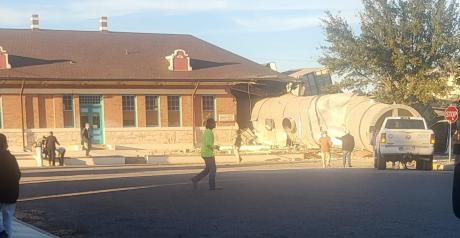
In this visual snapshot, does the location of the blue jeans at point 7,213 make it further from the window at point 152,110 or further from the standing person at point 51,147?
the window at point 152,110

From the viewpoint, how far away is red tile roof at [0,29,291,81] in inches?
1467

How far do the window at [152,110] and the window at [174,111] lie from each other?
0.79 metres

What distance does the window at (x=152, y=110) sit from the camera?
3903 centimetres

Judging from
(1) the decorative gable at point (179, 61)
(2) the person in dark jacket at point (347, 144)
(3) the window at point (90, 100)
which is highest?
(1) the decorative gable at point (179, 61)

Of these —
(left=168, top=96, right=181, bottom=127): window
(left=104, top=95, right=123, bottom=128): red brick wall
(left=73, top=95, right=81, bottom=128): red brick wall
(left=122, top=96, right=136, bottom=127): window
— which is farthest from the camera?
(left=168, top=96, right=181, bottom=127): window

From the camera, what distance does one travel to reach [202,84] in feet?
130

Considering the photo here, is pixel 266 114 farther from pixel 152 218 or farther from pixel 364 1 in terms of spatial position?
pixel 152 218

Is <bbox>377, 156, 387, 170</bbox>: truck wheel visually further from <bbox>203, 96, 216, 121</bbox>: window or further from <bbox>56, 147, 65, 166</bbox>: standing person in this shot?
<bbox>203, 96, 216, 121</bbox>: window

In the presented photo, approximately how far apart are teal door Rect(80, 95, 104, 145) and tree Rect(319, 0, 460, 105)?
15136 mm

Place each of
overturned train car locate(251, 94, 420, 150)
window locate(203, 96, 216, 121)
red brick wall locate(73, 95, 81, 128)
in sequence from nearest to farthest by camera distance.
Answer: overturned train car locate(251, 94, 420, 150), red brick wall locate(73, 95, 81, 128), window locate(203, 96, 216, 121)

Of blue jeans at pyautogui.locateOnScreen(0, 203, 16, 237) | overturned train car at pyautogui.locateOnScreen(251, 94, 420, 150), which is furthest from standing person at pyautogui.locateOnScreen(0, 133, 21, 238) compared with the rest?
overturned train car at pyautogui.locateOnScreen(251, 94, 420, 150)

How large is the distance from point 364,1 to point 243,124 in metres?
11.9

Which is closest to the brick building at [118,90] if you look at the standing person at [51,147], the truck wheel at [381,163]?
the standing person at [51,147]

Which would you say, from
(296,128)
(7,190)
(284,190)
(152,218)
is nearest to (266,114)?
(296,128)
